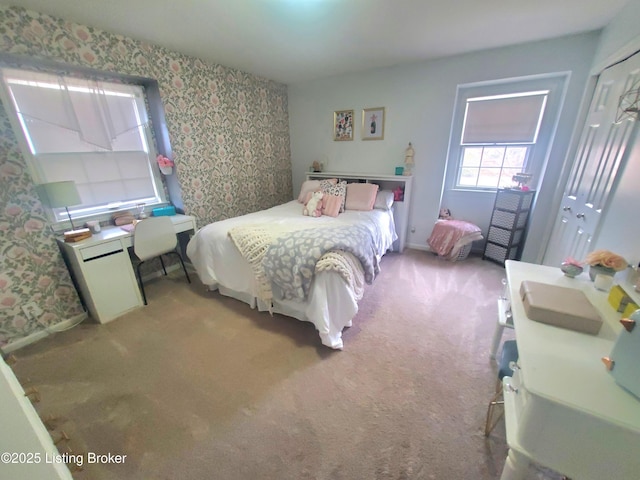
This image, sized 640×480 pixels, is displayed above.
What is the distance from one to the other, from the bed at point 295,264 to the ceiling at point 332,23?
1.64 metres

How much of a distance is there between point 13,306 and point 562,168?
16.1 feet

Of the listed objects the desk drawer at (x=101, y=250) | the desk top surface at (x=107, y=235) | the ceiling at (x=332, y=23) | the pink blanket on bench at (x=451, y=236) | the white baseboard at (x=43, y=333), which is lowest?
the white baseboard at (x=43, y=333)

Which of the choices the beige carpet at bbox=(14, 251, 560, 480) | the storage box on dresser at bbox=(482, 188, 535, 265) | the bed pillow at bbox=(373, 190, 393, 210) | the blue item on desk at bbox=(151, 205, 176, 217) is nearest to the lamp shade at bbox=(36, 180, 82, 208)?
the blue item on desk at bbox=(151, 205, 176, 217)

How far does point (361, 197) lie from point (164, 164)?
2264mm

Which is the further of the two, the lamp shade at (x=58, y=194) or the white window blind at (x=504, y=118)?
the white window blind at (x=504, y=118)

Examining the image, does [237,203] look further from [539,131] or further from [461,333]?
[539,131]

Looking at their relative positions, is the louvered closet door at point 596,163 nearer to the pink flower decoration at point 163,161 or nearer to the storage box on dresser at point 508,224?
the storage box on dresser at point 508,224

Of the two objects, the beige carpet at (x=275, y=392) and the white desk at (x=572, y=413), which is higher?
the white desk at (x=572, y=413)

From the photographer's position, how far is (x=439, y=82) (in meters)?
2.90

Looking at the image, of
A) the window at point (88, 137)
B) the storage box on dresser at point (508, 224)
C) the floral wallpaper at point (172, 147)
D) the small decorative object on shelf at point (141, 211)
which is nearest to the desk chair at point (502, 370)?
the storage box on dresser at point (508, 224)

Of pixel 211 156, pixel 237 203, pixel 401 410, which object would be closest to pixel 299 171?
→ pixel 237 203

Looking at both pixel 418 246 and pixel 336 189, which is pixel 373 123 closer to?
pixel 336 189

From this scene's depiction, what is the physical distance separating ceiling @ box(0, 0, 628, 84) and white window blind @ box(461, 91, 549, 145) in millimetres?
566

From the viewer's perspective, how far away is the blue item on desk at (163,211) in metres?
2.78
